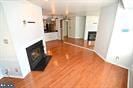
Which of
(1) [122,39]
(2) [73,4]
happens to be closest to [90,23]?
(1) [122,39]

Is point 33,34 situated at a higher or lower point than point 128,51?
higher

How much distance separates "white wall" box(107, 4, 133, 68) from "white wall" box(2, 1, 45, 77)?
2993 millimetres

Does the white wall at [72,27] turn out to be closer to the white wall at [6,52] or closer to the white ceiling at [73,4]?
the white ceiling at [73,4]

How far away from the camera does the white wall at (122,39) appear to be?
11.2 feet

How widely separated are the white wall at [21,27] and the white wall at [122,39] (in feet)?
9.82

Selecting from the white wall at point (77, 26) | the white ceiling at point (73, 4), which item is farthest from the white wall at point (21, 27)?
the white wall at point (77, 26)

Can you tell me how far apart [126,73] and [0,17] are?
13.3 feet

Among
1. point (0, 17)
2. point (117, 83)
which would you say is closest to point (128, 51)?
point (117, 83)

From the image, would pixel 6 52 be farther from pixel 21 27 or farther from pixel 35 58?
pixel 35 58

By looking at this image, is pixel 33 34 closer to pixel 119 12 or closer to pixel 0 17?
pixel 0 17

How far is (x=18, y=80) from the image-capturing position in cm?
301

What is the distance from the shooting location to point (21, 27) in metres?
3.04

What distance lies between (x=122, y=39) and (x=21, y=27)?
11.1 feet

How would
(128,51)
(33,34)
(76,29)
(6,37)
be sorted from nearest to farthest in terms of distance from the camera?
(6,37) → (128,51) → (33,34) → (76,29)
